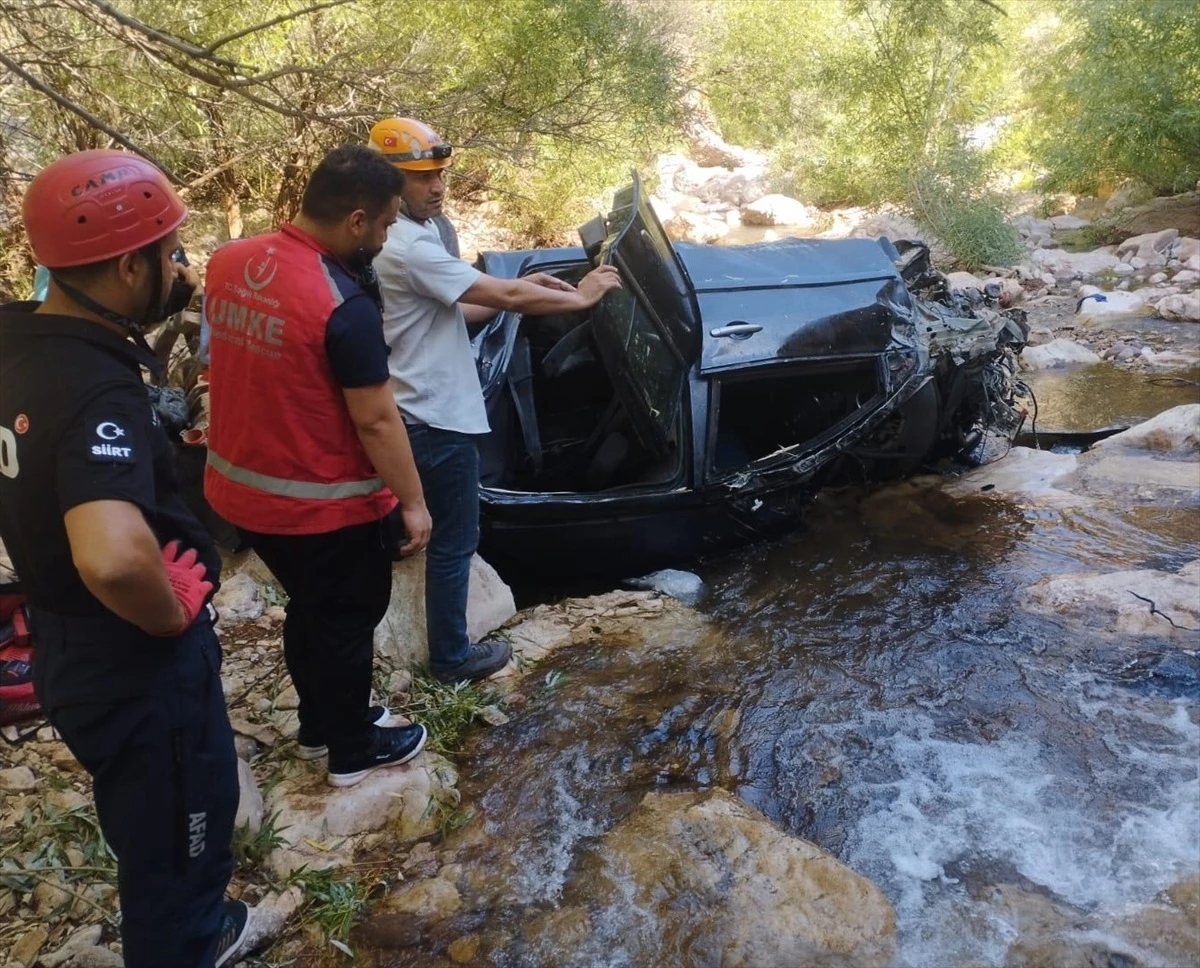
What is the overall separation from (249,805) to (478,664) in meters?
1.06

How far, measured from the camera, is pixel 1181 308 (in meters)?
9.46

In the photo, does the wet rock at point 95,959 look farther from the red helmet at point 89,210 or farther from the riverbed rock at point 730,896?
the red helmet at point 89,210

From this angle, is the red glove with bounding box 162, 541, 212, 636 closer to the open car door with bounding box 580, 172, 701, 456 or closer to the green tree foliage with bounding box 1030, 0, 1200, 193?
the open car door with bounding box 580, 172, 701, 456

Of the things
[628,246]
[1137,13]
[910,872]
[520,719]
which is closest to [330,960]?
[520,719]

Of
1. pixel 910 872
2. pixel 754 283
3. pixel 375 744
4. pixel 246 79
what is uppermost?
pixel 246 79

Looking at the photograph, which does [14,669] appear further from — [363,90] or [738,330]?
[363,90]

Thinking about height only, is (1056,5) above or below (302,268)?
above

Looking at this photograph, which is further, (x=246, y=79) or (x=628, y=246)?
(x=628, y=246)

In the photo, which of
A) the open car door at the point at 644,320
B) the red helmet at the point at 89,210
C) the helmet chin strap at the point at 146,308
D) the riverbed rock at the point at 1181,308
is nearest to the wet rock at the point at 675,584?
the open car door at the point at 644,320

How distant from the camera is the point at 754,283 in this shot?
4426 mm

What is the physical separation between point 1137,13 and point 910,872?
1431 centimetres

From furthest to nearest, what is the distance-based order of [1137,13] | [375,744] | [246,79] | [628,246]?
[1137,13] < [628,246] < [246,79] < [375,744]

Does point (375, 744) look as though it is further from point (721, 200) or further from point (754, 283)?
point (721, 200)

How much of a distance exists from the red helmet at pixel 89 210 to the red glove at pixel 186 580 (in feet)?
1.80
